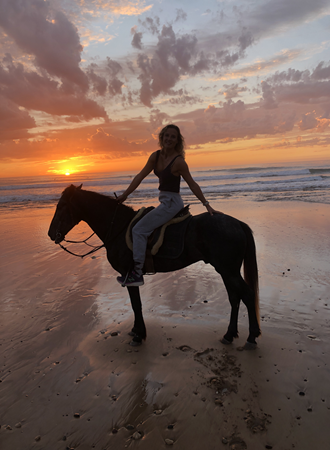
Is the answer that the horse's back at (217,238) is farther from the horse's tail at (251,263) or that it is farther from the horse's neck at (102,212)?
the horse's neck at (102,212)

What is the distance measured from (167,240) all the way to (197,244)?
15.5 inches

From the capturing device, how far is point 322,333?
11.5 ft

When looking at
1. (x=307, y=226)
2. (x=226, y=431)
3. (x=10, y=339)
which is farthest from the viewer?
(x=307, y=226)

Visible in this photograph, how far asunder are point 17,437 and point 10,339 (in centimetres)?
166

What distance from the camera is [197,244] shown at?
3.39 metres

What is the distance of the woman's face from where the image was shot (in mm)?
3391

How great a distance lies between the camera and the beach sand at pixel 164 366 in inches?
88.8

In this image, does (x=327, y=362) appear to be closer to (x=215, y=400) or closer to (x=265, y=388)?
(x=265, y=388)

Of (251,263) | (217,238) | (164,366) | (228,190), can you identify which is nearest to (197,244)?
(217,238)

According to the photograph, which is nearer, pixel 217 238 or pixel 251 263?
pixel 217 238

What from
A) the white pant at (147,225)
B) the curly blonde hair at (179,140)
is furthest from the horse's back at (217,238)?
the curly blonde hair at (179,140)

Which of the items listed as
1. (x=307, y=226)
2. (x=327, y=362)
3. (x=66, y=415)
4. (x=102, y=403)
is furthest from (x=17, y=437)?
(x=307, y=226)

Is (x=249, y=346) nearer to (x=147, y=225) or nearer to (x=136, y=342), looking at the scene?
(x=136, y=342)

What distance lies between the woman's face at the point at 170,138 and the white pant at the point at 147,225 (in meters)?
0.65
